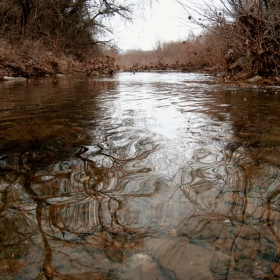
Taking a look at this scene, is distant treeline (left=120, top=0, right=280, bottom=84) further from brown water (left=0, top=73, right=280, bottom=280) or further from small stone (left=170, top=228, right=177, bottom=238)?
small stone (left=170, top=228, right=177, bottom=238)

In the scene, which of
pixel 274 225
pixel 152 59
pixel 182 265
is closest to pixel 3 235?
pixel 182 265

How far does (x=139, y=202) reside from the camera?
1.35 m

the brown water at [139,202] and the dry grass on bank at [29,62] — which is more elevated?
the dry grass on bank at [29,62]

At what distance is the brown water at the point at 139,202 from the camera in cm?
96

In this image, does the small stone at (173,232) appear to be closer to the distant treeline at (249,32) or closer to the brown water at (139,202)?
the brown water at (139,202)

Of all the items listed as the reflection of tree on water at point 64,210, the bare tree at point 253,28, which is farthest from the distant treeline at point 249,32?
the reflection of tree on water at point 64,210

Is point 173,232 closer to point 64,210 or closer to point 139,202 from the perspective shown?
point 139,202

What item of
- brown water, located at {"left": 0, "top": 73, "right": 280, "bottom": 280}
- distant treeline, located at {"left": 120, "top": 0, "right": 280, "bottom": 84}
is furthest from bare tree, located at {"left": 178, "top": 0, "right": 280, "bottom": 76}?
brown water, located at {"left": 0, "top": 73, "right": 280, "bottom": 280}

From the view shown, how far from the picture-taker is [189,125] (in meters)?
2.84

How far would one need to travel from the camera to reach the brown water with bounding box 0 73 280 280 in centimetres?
96

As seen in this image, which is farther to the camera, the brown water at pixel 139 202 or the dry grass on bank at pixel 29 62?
the dry grass on bank at pixel 29 62

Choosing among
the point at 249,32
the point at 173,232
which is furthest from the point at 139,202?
the point at 249,32

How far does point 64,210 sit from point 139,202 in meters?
0.38

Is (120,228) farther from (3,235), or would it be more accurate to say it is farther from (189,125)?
(189,125)
